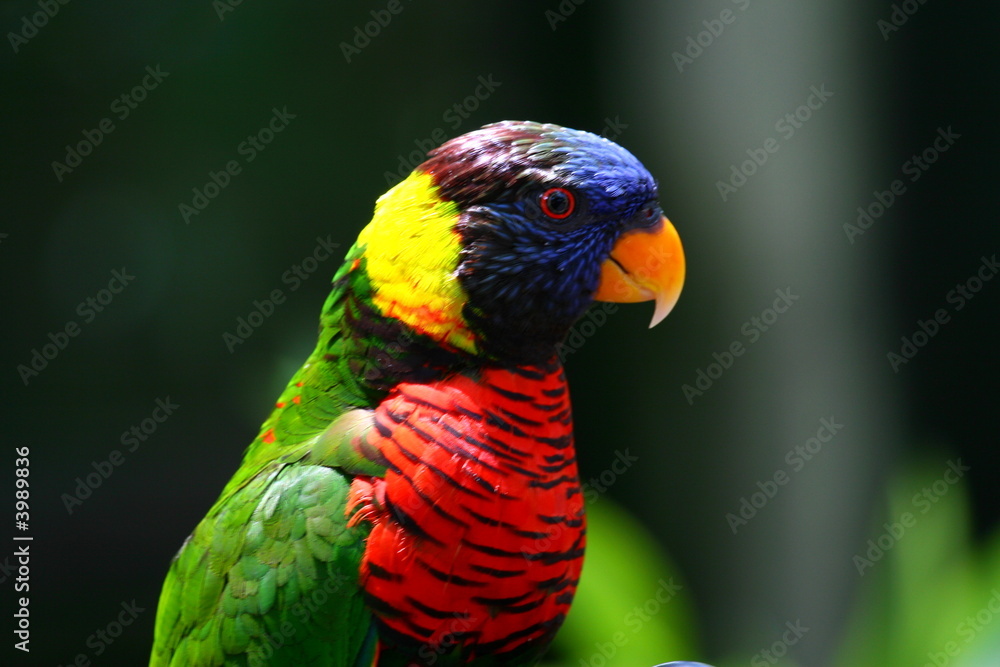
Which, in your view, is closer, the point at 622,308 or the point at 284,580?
the point at 284,580

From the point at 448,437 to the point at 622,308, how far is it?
8.89 feet

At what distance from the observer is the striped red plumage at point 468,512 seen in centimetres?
131

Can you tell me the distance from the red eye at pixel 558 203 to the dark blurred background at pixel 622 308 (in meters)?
1.63

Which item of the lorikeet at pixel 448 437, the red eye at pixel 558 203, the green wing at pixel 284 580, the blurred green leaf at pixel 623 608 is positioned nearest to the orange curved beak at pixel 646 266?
the lorikeet at pixel 448 437

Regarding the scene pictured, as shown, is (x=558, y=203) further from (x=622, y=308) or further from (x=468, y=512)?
(x=622, y=308)

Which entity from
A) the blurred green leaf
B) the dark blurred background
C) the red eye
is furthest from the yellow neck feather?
the dark blurred background

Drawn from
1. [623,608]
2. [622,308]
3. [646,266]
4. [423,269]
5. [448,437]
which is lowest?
[623,608]

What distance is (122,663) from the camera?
3.58 m

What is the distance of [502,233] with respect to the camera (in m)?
1.36

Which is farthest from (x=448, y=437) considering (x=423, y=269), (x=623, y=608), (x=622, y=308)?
(x=622, y=308)

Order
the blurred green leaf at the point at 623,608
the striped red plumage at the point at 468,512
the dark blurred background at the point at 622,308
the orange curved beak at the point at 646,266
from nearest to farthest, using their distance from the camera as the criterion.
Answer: the striped red plumage at the point at 468,512
the orange curved beak at the point at 646,266
the blurred green leaf at the point at 623,608
the dark blurred background at the point at 622,308

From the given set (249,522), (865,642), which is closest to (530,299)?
(249,522)

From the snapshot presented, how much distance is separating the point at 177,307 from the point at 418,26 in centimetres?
165

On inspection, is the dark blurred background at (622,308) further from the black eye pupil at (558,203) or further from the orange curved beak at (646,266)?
the black eye pupil at (558,203)
